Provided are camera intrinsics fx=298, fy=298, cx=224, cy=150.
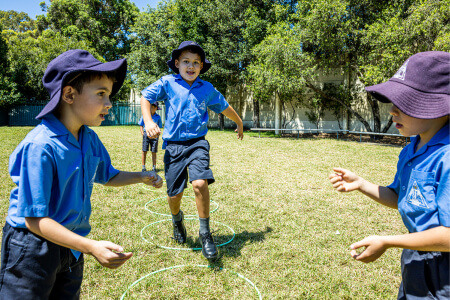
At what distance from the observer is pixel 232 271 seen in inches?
124

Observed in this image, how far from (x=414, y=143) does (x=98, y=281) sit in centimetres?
301

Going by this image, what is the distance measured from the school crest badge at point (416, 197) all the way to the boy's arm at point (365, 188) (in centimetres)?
37

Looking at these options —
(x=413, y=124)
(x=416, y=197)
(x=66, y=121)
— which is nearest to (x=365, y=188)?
(x=416, y=197)

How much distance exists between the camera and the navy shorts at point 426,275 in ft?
5.28

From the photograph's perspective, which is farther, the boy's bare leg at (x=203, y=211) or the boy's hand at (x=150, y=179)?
the boy's bare leg at (x=203, y=211)

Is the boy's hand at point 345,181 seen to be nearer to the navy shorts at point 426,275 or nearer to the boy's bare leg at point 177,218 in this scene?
the navy shorts at point 426,275

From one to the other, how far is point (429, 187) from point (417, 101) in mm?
480

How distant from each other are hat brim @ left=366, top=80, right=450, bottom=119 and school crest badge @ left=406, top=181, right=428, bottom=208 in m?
0.41

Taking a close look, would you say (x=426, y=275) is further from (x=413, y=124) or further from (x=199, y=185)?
(x=199, y=185)

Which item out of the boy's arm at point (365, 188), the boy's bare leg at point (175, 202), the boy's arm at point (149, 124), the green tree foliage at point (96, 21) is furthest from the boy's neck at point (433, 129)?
the green tree foliage at point (96, 21)

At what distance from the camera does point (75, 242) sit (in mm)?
1571

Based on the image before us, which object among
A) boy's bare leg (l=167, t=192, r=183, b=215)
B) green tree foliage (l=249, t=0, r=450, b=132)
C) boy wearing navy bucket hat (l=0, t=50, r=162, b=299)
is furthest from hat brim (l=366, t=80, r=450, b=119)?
green tree foliage (l=249, t=0, r=450, b=132)

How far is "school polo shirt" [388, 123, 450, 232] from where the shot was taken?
1554mm

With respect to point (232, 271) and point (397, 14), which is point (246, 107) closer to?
point (397, 14)
